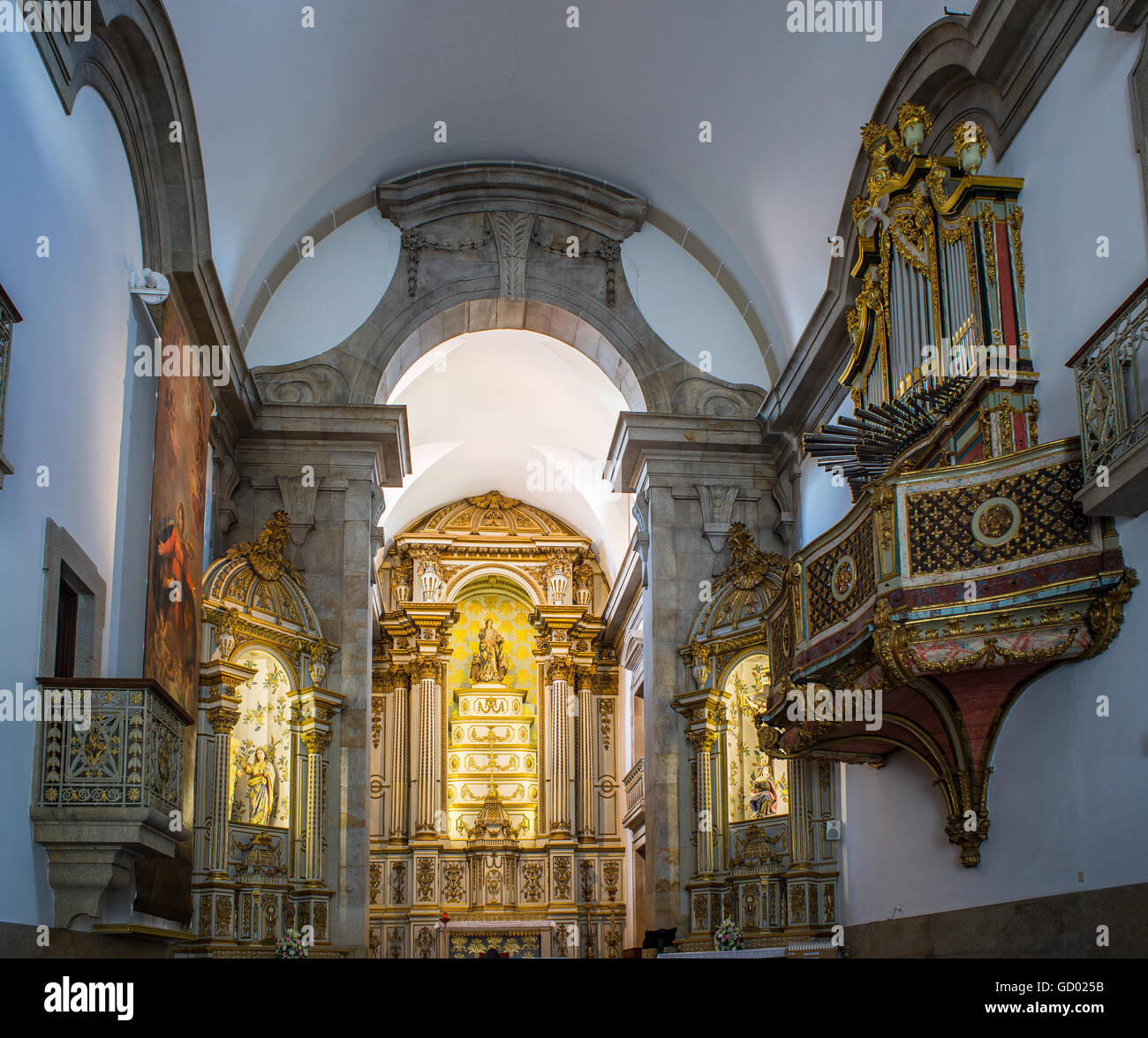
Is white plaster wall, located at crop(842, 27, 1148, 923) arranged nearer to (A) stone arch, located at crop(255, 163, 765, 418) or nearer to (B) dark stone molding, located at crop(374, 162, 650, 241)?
(A) stone arch, located at crop(255, 163, 765, 418)

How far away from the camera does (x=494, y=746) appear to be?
25.9 m

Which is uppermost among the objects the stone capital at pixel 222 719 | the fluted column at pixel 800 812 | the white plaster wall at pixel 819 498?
the white plaster wall at pixel 819 498

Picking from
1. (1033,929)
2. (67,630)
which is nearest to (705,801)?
(1033,929)

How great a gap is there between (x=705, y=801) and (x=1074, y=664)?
24.9 feet

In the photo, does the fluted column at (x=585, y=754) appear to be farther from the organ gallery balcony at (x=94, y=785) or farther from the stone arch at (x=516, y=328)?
the organ gallery balcony at (x=94, y=785)

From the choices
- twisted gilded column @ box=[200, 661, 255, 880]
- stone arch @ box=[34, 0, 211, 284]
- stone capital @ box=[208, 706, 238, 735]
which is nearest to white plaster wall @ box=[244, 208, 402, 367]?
twisted gilded column @ box=[200, 661, 255, 880]

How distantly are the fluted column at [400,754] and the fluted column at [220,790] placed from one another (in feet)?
33.5

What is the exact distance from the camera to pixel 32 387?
30.0ft

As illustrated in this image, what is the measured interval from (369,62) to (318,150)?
129 cm

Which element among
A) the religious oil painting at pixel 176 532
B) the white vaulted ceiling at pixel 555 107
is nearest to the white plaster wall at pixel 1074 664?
the white vaulted ceiling at pixel 555 107

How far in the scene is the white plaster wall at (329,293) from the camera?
17672 mm

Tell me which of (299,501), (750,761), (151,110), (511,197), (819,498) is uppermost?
(511,197)

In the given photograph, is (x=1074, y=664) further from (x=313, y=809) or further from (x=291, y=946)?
(x=313, y=809)
